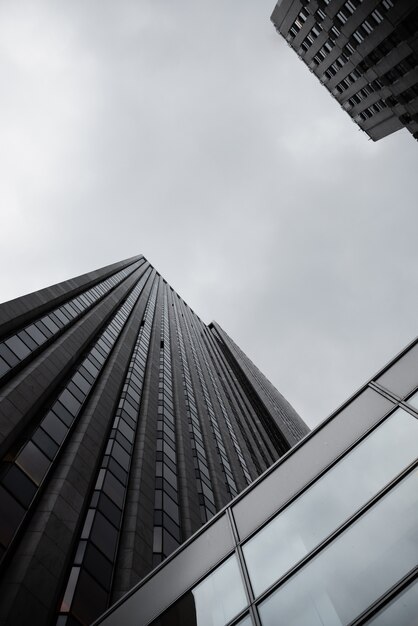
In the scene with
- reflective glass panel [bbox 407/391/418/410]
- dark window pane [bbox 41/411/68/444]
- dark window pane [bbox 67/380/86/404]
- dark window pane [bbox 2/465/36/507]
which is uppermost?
dark window pane [bbox 67/380/86/404]

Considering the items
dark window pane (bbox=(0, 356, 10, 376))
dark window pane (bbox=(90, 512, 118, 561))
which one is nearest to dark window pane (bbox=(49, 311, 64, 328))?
dark window pane (bbox=(0, 356, 10, 376))

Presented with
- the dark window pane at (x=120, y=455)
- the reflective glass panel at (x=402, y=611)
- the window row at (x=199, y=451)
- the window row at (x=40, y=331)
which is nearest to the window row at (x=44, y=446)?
the dark window pane at (x=120, y=455)

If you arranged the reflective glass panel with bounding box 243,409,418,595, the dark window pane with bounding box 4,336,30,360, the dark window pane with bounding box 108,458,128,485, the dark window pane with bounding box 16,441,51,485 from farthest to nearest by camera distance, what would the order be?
the dark window pane with bounding box 108,458,128,485 → the dark window pane with bounding box 4,336,30,360 → the dark window pane with bounding box 16,441,51,485 → the reflective glass panel with bounding box 243,409,418,595

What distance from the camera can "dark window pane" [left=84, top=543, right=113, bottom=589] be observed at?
17.8m

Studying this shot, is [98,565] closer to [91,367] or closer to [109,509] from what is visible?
[109,509]

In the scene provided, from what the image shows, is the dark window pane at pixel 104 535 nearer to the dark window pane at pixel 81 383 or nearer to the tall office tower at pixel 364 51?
the dark window pane at pixel 81 383

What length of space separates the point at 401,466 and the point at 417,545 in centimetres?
182

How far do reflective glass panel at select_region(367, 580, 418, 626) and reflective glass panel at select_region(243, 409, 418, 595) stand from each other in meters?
1.88

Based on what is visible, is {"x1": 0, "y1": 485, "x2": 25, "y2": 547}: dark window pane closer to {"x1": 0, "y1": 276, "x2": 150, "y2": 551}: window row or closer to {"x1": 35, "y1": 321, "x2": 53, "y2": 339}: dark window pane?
{"x1": 0, "y1": 276, "x2": 150, "y2": 551}: window row

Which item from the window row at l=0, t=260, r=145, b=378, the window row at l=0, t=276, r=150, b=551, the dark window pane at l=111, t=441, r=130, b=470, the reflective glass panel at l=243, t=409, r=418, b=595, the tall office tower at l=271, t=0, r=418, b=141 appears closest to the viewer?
the reflective glass panel at l=243, t=409, r=418, b=595

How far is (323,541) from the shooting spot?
8906 millimetres

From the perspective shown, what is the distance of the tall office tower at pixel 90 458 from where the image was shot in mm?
16016

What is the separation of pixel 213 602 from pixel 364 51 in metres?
45.6

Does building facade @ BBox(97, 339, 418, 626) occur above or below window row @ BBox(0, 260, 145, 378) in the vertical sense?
below
